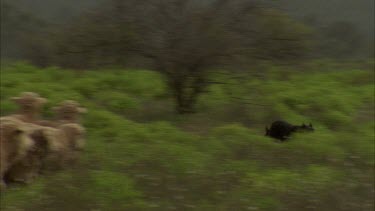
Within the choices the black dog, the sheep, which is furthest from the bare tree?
the sheep

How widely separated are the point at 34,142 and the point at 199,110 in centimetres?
566

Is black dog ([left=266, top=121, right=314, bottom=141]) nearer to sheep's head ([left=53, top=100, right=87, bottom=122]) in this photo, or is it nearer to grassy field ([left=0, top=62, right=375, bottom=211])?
grassy field ([left=0, top=62, right=375, bottom=211])

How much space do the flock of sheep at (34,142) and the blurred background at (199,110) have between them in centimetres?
19

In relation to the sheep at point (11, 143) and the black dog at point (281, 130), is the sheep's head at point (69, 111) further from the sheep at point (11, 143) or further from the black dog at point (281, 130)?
the black dog at point (281, 130)

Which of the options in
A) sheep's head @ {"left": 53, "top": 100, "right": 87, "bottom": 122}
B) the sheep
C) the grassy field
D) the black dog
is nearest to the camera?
the sheep

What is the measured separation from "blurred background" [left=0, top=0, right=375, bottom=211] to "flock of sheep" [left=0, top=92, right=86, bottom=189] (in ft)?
0.61

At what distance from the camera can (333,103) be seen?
44.1 feet

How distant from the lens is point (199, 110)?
12.5 meters

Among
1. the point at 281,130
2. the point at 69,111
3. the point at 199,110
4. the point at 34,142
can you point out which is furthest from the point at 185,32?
the point at 34,142

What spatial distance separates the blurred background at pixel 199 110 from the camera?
745cm

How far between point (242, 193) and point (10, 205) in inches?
113

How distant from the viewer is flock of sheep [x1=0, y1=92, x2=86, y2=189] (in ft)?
22.6

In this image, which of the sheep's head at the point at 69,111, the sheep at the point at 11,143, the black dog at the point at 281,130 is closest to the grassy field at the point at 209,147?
the black dog at the point at 281,130

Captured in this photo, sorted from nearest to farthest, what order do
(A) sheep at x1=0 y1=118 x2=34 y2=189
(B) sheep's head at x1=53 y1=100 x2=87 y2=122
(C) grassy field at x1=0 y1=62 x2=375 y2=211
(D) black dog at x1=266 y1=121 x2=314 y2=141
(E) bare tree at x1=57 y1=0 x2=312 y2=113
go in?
(A) sheep at x1=0 y1=118 x2=34 y2=189, (C) grassy field at x1=0 y1=62 x2=375 y2=211, (B) sheep's head at x1=53 y1=100 x2=87 y2=122, (D) black dog at x1=266 y1=121 x2=314 y2=141, (E) bare tree at x1=57 y1=0 x2=312 y2=113
